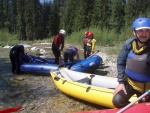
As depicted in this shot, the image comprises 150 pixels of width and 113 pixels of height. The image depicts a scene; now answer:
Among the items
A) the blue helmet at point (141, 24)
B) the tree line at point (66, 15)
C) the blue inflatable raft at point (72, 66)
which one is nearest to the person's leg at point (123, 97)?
the blue helmet at point (141, 24)

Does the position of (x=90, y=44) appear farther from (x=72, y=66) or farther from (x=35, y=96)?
(x=35, y=96)

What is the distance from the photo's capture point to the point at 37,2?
4341cm

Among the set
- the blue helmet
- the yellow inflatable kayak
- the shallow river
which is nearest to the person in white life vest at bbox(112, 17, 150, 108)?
the blue helmet

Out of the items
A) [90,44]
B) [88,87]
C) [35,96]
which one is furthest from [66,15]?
[88,87]

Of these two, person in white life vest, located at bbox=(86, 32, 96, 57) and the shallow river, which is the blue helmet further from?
person in white life vest, located at bbox=(86, 32, 96, 57)

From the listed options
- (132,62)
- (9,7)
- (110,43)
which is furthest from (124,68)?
(9,7)

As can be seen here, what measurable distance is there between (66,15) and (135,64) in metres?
36.2

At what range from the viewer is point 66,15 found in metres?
38.2

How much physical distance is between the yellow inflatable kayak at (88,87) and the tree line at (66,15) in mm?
18112

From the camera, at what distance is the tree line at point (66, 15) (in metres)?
29.9

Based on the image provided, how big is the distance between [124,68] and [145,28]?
586 millimetres

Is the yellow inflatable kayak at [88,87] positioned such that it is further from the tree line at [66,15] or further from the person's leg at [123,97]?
the tree line at [66,15]

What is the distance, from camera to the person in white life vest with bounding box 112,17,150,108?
259 cm

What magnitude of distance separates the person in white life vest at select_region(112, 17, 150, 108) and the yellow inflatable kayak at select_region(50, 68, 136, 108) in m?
0.96
